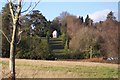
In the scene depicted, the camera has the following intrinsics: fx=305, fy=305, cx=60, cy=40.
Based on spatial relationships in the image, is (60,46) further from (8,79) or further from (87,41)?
(8,79)

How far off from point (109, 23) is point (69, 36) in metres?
7.71

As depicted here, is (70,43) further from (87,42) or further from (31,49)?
(31,49)

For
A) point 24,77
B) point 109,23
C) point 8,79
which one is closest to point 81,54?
point 109,23

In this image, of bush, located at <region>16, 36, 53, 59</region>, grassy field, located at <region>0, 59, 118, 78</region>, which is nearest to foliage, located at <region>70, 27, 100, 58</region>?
bush, located at <region>16, 36, 53, 59</region>

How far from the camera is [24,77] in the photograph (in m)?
9.05

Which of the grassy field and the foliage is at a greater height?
the foliage

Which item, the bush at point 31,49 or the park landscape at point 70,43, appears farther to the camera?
the bush at point 31,49

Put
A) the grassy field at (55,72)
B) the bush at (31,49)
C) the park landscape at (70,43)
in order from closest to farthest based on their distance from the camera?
the grassy field at (55,72)
the park landscape at (70,43)
the bush at (31,49)

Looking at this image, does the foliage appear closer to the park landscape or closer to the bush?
the park landscape

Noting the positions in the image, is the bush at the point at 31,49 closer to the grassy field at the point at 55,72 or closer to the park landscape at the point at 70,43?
the park landscape at the point at 70,43

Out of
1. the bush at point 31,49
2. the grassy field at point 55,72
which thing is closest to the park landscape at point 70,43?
the bush at point 31,49

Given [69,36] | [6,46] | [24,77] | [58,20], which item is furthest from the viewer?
[58,20]

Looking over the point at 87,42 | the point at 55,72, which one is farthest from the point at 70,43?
the point at 55,72

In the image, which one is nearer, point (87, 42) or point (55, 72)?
point (55, 72)
